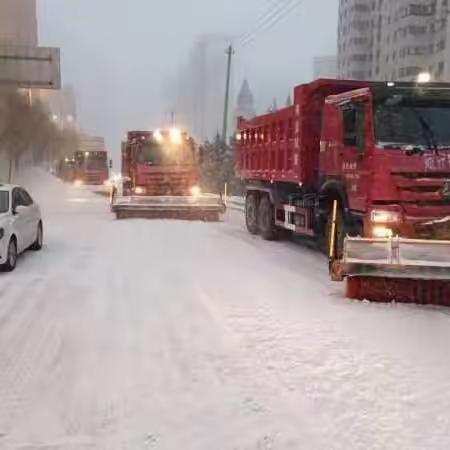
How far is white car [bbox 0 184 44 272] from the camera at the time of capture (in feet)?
33.4

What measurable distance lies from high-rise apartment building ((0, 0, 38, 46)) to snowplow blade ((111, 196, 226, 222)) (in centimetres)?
5137

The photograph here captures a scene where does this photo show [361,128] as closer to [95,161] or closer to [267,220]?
[267,220]

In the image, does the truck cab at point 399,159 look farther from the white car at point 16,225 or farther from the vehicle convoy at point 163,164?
the vehicle convoy at point 163,164

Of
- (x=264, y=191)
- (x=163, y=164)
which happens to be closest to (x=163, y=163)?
(x=163, y=164)

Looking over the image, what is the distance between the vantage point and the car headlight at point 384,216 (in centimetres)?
910

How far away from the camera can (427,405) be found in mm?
4734

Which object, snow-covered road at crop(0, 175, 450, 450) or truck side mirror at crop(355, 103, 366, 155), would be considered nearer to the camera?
snow-covered road at crop(0, 175, 450, 450)

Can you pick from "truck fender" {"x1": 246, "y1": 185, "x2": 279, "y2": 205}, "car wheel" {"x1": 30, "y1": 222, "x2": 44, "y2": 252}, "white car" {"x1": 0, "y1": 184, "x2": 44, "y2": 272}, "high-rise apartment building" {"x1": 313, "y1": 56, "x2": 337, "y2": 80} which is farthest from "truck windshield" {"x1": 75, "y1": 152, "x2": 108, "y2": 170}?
"high-rise apartment building" {"x1": 313, "y1": 56, "x2": 337, "y2": 80}

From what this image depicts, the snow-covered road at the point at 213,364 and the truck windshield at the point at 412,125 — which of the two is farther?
the truck windshield at the point at 412,125

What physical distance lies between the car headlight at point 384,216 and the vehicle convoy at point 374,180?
1cm

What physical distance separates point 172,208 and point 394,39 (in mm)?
88100

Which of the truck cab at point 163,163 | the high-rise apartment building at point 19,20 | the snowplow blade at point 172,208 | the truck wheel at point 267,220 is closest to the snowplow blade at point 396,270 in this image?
the truck wheel at point 267,220

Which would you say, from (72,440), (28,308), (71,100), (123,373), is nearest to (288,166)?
(28,308)

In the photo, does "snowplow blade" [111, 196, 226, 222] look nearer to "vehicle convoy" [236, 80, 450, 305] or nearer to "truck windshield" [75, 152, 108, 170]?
"vehicle convoy" [236, 80, 450, 305]
